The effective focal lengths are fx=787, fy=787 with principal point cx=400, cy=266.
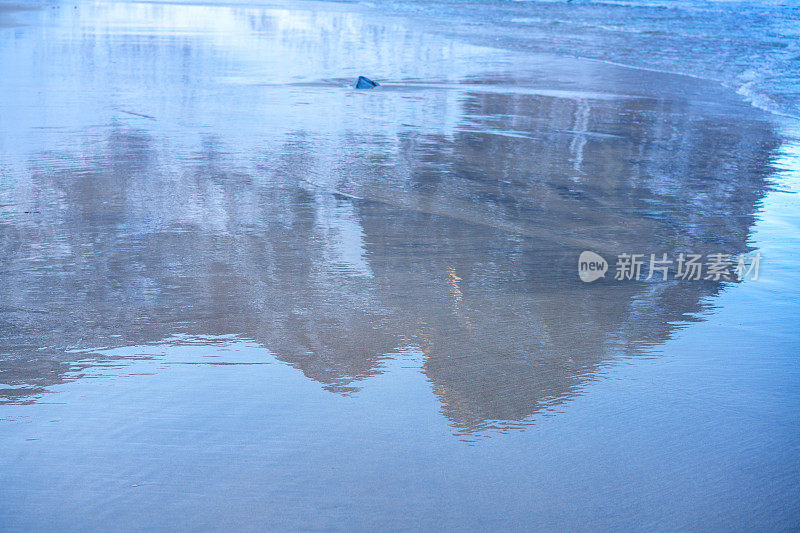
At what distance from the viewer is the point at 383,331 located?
141 inches

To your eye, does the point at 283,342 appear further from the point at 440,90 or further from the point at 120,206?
the point at 440,90

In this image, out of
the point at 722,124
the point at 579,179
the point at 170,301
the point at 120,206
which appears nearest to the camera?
the point at 170,301

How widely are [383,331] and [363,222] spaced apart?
1.70 metres

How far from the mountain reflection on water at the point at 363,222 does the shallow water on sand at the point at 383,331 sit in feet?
0.07

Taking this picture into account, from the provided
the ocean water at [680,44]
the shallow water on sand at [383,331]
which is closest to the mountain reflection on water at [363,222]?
the shallow water on sand at [383,331]

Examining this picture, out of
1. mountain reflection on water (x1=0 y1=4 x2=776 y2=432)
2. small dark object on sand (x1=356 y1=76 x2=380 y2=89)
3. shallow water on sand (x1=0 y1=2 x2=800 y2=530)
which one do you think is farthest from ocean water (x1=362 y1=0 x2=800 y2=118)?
shallow water on sand (x1=0 y1=2 x2=800 y2=530)

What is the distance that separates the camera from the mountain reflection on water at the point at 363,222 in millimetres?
3459

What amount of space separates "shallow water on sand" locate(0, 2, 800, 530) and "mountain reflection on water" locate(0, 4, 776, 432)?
0.02 metres

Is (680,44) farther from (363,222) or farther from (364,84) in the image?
(363,222)

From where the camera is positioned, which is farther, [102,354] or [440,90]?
[440,90]

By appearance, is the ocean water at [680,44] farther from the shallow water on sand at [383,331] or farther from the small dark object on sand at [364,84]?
the shallow water on sand at [383,331]

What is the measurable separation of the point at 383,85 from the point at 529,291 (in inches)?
325

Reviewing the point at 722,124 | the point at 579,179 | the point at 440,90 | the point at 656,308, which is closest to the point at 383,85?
the point at 440,90

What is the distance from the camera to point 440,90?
11.5 metres
